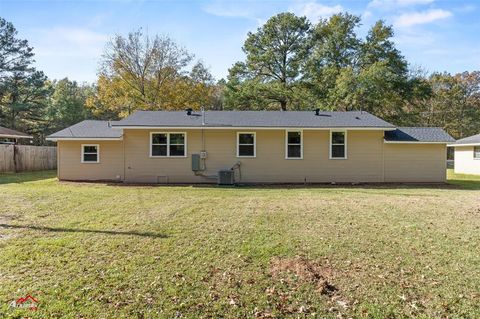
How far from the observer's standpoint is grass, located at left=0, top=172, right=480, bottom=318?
3451 mm

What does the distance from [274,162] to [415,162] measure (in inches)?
260

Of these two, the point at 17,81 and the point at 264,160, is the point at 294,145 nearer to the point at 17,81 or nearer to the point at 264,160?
the point at 264,160

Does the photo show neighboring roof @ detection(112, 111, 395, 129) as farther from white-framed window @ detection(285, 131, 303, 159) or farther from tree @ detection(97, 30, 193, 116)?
tree @ detection(97, 30, 193, 116)

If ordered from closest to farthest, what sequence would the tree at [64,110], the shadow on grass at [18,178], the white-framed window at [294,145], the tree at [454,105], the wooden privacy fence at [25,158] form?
the shadow on grass at [18,178] → the white-framed window at [294,145] → the wooden privacy fence at [25,158] → the tree at [64,110] → the tree at [454,105]

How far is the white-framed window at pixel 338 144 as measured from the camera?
15.1m

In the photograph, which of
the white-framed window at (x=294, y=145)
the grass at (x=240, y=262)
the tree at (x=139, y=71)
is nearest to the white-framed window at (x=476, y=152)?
the white-framed window at (x=294, y=145)

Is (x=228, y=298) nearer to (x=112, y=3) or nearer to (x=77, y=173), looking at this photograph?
(x=112, y=3)

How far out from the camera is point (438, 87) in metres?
37.6

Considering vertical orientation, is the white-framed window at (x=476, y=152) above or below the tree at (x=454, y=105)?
below

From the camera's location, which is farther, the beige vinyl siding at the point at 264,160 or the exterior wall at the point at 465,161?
the exterior wall at the point at 465,161

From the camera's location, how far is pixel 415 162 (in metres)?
15.4

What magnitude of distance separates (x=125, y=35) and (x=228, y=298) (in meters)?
29.2

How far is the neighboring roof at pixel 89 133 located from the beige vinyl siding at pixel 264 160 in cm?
103

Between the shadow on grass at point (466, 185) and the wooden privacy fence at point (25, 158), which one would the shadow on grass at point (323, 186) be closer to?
the shadow on grass at point (466, 185)
